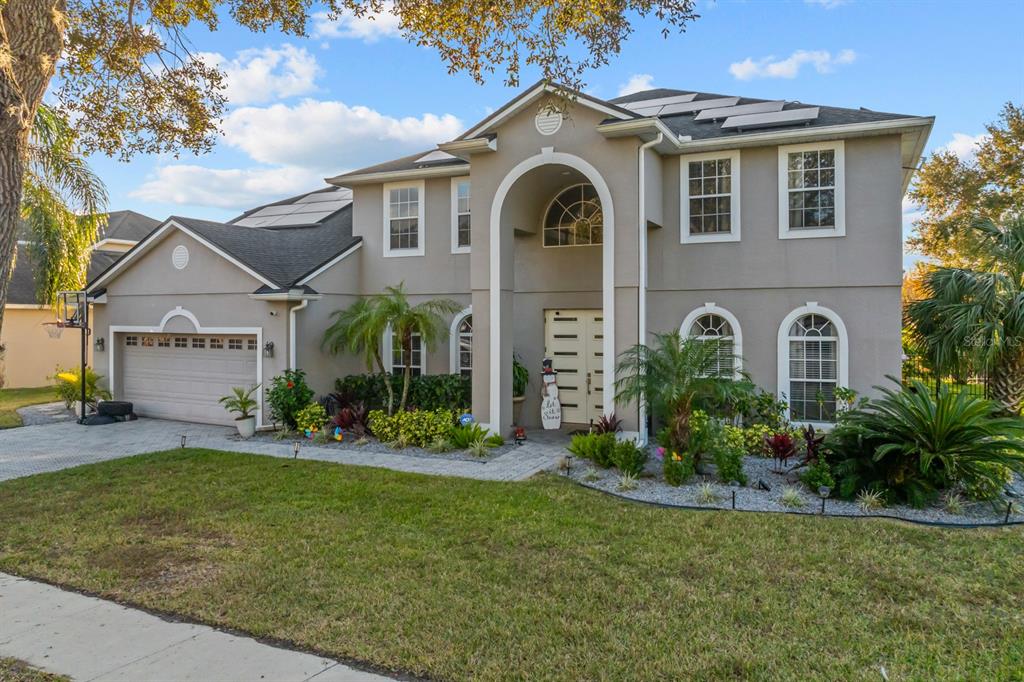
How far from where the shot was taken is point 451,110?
→ 1279 centimetres

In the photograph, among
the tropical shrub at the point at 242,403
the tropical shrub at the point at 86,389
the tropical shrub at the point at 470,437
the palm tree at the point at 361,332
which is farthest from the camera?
the tropical shrub at the point at 86,389

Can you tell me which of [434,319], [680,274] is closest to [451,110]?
[434,319]

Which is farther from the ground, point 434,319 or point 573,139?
point 573,139

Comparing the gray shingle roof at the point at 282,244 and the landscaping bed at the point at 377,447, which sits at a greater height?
the gray shingle roof at the point at 282,244

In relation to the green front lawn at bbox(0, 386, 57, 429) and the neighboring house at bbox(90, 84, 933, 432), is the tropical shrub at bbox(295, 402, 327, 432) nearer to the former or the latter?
the neighboring house at bbox(90, 84, 933, 432)

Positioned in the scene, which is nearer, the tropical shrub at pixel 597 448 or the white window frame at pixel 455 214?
the tropical shrub at pixel 597 448

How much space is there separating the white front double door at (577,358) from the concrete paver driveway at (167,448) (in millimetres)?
1970

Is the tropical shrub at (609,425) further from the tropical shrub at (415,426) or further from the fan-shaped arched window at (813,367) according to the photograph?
the fan-shaped arched window at (813,367)

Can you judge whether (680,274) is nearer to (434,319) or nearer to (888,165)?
(888,165)

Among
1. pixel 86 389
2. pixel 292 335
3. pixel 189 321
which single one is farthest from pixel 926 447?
pixel 86 389

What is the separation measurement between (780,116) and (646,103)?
449 cm

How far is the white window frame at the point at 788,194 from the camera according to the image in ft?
38.9

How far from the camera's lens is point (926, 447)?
7.95 meters

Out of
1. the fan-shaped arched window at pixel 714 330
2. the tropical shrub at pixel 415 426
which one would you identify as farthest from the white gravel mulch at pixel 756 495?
the tropical shrub at pixel 415 426
